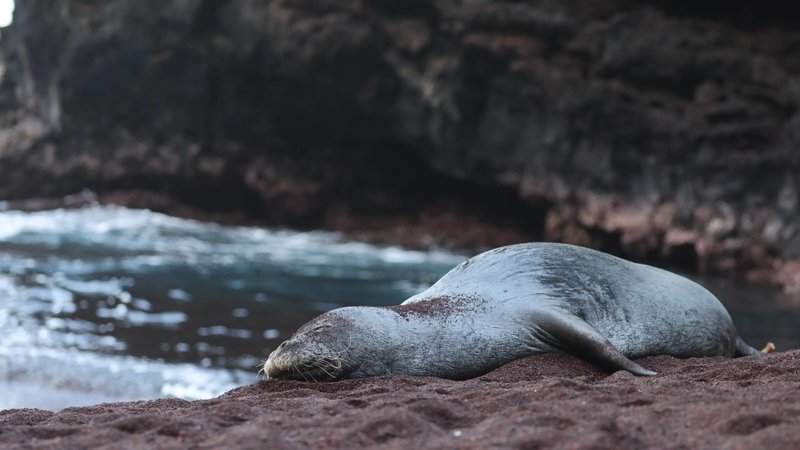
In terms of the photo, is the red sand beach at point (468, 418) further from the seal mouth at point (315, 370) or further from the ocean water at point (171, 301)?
the ocean water at point (171, 301)

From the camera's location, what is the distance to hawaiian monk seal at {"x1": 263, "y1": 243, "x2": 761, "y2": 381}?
141 inches

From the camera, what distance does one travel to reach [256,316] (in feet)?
30.3

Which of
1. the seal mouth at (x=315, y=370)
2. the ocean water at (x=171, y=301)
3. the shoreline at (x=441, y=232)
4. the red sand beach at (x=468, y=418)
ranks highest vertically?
the red sand beach at (x=468, y=418)

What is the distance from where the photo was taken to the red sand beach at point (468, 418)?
7.00 ft

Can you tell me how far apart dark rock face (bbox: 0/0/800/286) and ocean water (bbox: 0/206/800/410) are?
205cm

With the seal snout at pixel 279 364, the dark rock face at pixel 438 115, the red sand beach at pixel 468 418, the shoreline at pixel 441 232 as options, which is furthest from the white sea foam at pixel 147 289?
the red sand beach at pixel 468 418

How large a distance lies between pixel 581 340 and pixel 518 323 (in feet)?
0.95

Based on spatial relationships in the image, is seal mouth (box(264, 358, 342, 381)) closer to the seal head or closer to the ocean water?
the seal head

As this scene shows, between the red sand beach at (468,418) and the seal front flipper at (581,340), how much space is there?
1.12 feet

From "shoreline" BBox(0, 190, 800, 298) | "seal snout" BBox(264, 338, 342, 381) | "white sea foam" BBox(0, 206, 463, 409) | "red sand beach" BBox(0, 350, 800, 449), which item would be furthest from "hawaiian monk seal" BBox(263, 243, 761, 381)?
"shoreline" BBox(0, 190, 800, 298)

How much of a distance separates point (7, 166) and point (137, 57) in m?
5.51

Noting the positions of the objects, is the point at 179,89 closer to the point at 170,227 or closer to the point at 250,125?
the point at 250,125

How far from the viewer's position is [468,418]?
2480 mm

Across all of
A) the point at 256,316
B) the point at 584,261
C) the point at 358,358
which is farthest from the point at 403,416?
the point at 256,316
